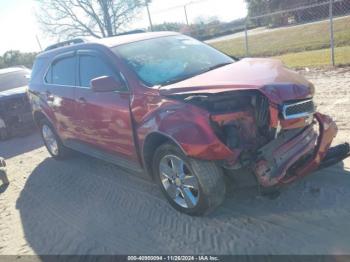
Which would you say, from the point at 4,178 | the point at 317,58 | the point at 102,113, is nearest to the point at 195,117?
the point at 102,113

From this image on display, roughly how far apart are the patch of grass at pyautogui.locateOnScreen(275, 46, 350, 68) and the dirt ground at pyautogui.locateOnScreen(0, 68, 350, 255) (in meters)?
4.84

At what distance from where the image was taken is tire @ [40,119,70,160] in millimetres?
6961

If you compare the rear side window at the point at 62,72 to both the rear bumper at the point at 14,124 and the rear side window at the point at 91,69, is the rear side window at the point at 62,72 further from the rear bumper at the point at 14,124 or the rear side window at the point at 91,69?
the rear bumper at the point at 14,124

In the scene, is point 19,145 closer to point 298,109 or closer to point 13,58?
point 298,109

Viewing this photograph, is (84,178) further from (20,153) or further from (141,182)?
(20,153)

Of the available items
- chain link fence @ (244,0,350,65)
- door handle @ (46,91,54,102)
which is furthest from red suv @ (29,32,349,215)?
chain link fence @ (244,0,350,65)

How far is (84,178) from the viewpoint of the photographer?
19.7 ft

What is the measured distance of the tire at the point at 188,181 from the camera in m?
3.84

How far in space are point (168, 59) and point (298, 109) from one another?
181 centimetres

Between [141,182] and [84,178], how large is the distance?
1139 millimetres

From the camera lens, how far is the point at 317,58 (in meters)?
11.6

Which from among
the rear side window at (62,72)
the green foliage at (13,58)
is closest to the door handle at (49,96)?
the rear side window at (62,72)

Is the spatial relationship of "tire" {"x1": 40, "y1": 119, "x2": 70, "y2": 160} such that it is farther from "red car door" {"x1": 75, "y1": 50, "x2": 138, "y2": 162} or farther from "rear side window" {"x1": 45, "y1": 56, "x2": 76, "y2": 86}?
"red car door" {"x1": 75, "y1": 50, "x2": 138, "y2": 162}

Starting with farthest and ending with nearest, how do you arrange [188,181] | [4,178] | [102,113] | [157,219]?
[4,178], [102,113], [157,219], [188,181]
